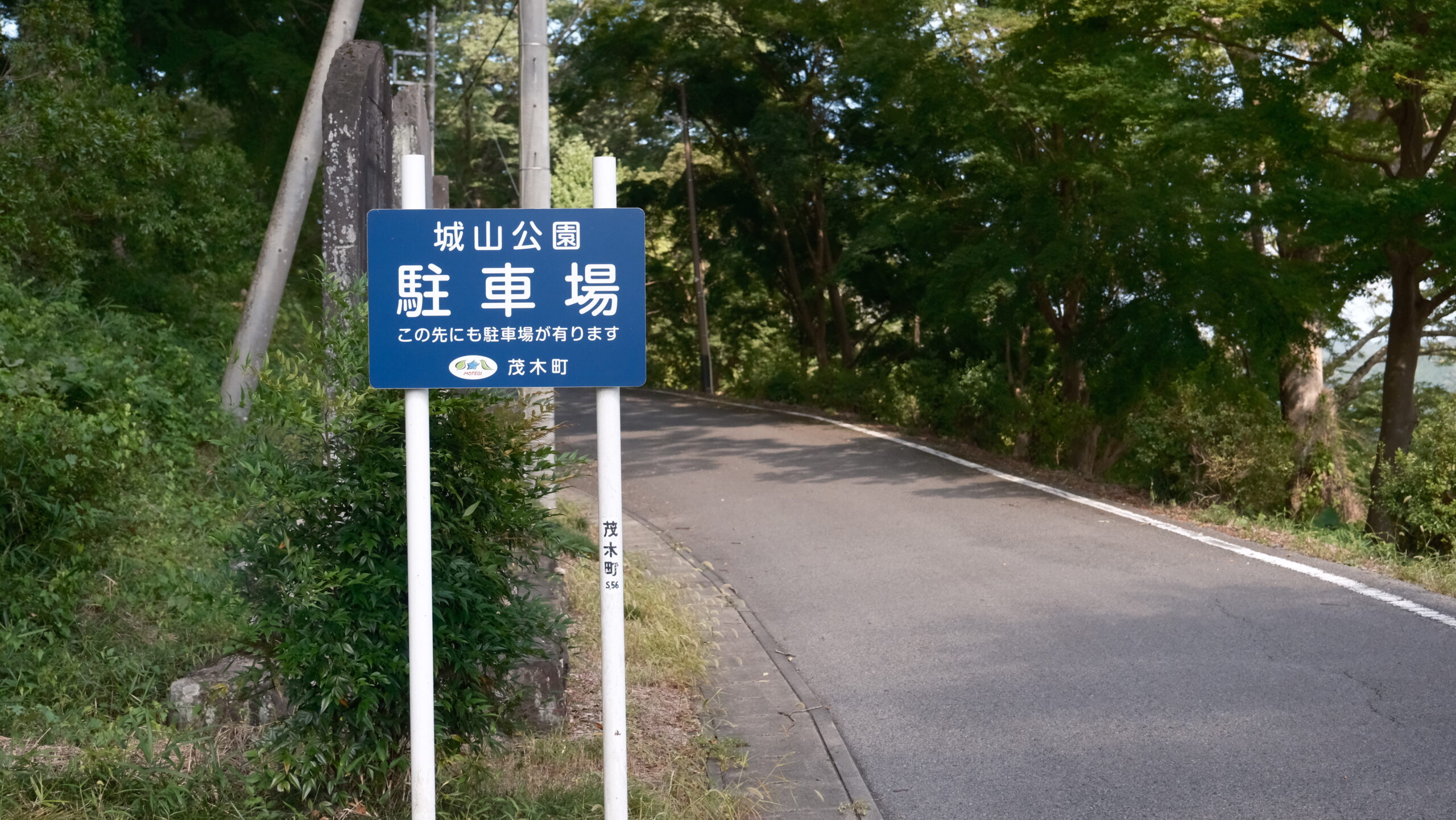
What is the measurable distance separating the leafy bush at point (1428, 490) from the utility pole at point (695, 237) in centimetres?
1926

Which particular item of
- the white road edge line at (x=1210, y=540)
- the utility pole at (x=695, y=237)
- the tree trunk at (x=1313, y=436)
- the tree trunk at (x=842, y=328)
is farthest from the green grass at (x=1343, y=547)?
the utility pole at (x=695, y=237)

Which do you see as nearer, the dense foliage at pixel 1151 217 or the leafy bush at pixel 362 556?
the leafy bush at pixel 362 556

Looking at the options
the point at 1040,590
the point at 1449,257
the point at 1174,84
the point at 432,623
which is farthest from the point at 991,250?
the point at 432,623

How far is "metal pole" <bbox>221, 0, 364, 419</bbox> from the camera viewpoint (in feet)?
37.3

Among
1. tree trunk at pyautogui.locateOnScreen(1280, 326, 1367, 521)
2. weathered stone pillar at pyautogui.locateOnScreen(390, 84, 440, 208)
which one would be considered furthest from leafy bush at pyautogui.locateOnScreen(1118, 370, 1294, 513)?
weathered stone pillar at pyautogui.locateOnScreen(390, 84, 440, 208)

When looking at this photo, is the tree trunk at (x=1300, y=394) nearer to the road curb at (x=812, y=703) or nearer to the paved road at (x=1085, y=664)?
the paved road at (x=1085, y=664)

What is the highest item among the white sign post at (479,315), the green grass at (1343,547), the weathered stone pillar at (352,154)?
the weathered stone pillar at (352,154)

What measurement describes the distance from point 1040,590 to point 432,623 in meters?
5.45

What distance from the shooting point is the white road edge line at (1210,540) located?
7.80 m

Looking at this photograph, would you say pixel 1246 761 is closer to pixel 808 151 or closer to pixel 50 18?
pixel 50 18

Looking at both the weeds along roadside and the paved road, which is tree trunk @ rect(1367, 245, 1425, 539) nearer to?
the paved road

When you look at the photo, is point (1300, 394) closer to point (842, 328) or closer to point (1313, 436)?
point (1313, 436)

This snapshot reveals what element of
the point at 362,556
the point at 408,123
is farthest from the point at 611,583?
the point at 408,123

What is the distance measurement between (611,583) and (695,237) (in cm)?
2639
